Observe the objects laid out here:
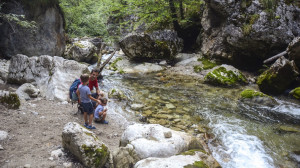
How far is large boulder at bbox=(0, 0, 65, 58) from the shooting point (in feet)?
35.5

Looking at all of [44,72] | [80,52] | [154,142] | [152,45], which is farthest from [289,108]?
[80,52]

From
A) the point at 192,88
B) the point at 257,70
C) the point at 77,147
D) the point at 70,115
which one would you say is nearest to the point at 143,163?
the point at 77,147

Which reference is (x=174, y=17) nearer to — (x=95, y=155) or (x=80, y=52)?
(x=80, y=52)

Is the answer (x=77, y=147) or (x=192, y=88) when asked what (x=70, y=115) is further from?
(x=192, y=88)

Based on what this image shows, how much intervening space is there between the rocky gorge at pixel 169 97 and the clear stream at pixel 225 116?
0.04m

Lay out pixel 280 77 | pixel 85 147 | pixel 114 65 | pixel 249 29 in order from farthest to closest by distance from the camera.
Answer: pixel 114 65
pixel 249 29
pixel 280 77
pixel 85 147

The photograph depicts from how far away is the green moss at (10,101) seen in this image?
559 centimetres

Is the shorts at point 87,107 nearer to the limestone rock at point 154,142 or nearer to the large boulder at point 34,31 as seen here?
the limestone rock at point 154,142

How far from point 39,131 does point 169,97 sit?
5778 millimetres

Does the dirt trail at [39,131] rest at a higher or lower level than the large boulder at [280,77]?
lower

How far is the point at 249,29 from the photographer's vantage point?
1187 centimetres

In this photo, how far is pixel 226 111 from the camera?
799 centimetres

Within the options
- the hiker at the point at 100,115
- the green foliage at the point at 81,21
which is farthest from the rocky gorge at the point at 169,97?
the green foliage at the point at 81,21

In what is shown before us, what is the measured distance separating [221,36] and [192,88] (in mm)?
5380
